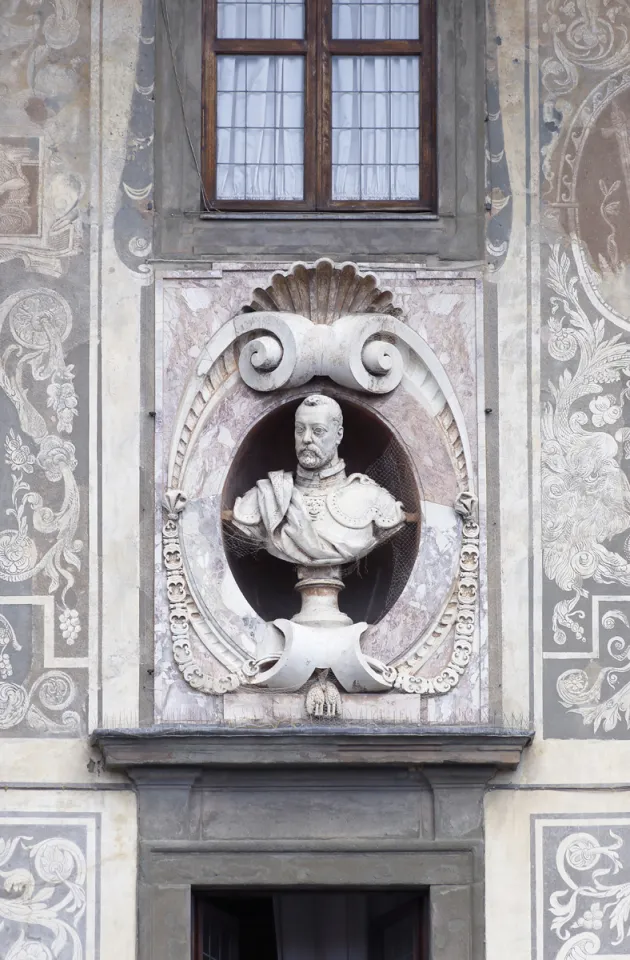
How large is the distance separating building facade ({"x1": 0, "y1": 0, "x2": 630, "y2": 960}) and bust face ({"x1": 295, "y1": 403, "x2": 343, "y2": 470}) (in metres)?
0.03

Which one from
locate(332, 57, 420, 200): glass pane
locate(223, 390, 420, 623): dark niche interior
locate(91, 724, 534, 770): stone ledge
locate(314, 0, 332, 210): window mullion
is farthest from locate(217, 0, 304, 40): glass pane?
locate(91, 724, 534, 770): stone ledge

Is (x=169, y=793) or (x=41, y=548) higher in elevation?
(x=41, y=548)

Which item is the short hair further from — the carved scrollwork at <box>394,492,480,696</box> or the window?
the window

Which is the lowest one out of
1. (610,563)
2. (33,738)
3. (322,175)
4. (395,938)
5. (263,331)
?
(395,938)

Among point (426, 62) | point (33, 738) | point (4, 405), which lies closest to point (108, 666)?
point (33, 738)

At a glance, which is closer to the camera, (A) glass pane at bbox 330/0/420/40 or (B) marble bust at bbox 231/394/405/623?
(B) marble bust at bbox 231/394/405/623

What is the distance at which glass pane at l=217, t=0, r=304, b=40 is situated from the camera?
14.1 metres

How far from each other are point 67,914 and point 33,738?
84 centimetres

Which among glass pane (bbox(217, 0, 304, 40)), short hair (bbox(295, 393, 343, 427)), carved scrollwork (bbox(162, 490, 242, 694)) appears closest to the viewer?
carved scrollwork (bbox(162, 490, 242, 694))

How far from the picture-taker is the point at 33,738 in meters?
13.2

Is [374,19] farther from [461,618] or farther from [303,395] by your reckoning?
[461,618]

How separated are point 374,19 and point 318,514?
260 centimetres

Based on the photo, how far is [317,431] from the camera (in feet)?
44.1

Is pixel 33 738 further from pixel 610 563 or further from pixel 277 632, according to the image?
pixel 610 563
